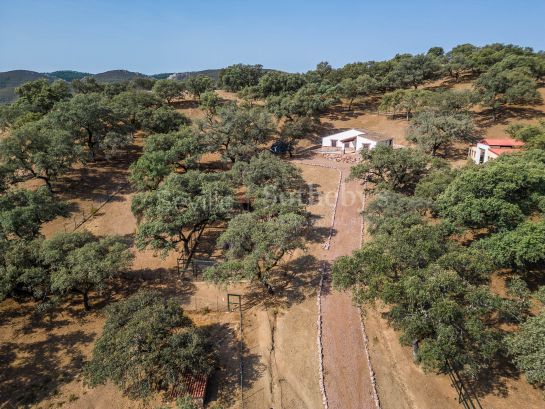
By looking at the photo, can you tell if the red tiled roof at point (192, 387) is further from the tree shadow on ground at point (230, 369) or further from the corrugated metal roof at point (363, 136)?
the corrugated metal roof at point (363, 136)

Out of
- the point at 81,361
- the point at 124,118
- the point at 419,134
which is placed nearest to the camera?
the point at 81,361

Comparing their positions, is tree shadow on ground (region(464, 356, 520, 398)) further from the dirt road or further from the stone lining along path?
the dirt road

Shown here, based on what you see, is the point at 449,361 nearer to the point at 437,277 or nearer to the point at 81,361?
the point at 437,277

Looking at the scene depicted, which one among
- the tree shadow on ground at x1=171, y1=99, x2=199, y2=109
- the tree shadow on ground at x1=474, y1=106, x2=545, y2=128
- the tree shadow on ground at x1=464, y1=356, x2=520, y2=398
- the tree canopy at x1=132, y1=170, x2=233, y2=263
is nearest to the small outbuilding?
the tree shadow on ground at x1=474, y1=106, x2=545, y2=128

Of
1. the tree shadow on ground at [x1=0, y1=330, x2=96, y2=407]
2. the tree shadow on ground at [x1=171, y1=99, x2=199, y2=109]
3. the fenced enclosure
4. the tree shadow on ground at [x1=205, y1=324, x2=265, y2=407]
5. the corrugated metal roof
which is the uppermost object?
the tree shadow on ground at [x1=171, y1=99, x2=199, y2=109]

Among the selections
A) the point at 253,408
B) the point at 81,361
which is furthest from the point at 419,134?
the point at 81,361

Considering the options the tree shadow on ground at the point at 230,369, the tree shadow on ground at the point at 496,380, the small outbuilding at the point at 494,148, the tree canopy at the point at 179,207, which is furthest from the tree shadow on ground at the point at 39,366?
the small outbuilding at the point at 494,148
